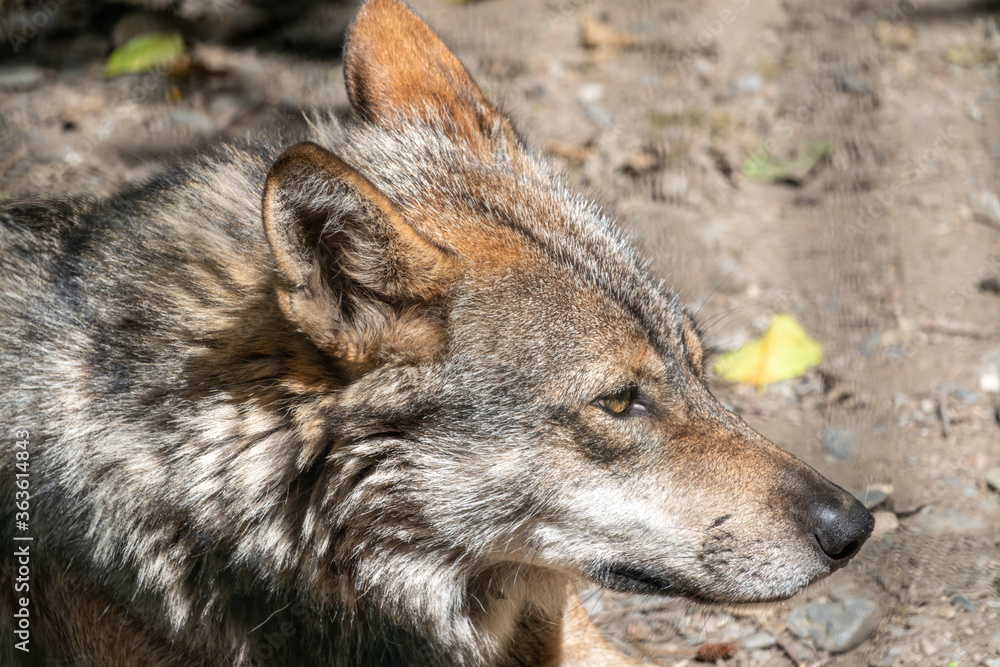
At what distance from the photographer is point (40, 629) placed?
12.4 ft

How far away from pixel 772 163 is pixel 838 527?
397 cm

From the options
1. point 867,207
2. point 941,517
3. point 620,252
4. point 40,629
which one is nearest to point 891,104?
point 867,207

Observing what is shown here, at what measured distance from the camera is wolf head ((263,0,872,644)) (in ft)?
10.4

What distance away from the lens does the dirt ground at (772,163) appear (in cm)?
446

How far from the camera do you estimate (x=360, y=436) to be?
320 centimetres

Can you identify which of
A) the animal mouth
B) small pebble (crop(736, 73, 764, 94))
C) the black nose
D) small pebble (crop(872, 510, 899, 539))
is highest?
the black nose

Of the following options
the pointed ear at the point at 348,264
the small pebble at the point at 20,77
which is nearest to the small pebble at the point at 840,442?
the pointed ear at the point at 348,264

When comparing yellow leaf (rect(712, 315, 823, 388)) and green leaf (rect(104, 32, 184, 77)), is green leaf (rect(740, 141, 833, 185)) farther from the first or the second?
green leaf (rect(104, 32, 184, 77))

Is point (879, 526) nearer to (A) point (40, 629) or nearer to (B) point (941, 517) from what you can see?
(B) point (941, 517)

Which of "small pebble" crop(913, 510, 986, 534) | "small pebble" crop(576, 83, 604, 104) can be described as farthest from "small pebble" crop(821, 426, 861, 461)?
"small pebble" crop(576, 83, 604, 104)

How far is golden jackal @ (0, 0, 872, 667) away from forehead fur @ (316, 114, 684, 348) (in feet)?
0.05

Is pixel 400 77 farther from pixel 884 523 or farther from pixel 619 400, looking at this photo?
pixel 884 523

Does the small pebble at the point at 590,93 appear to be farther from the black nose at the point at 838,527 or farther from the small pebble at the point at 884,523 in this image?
the black nose at the point at 838,527

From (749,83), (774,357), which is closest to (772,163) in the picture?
(749,83)
